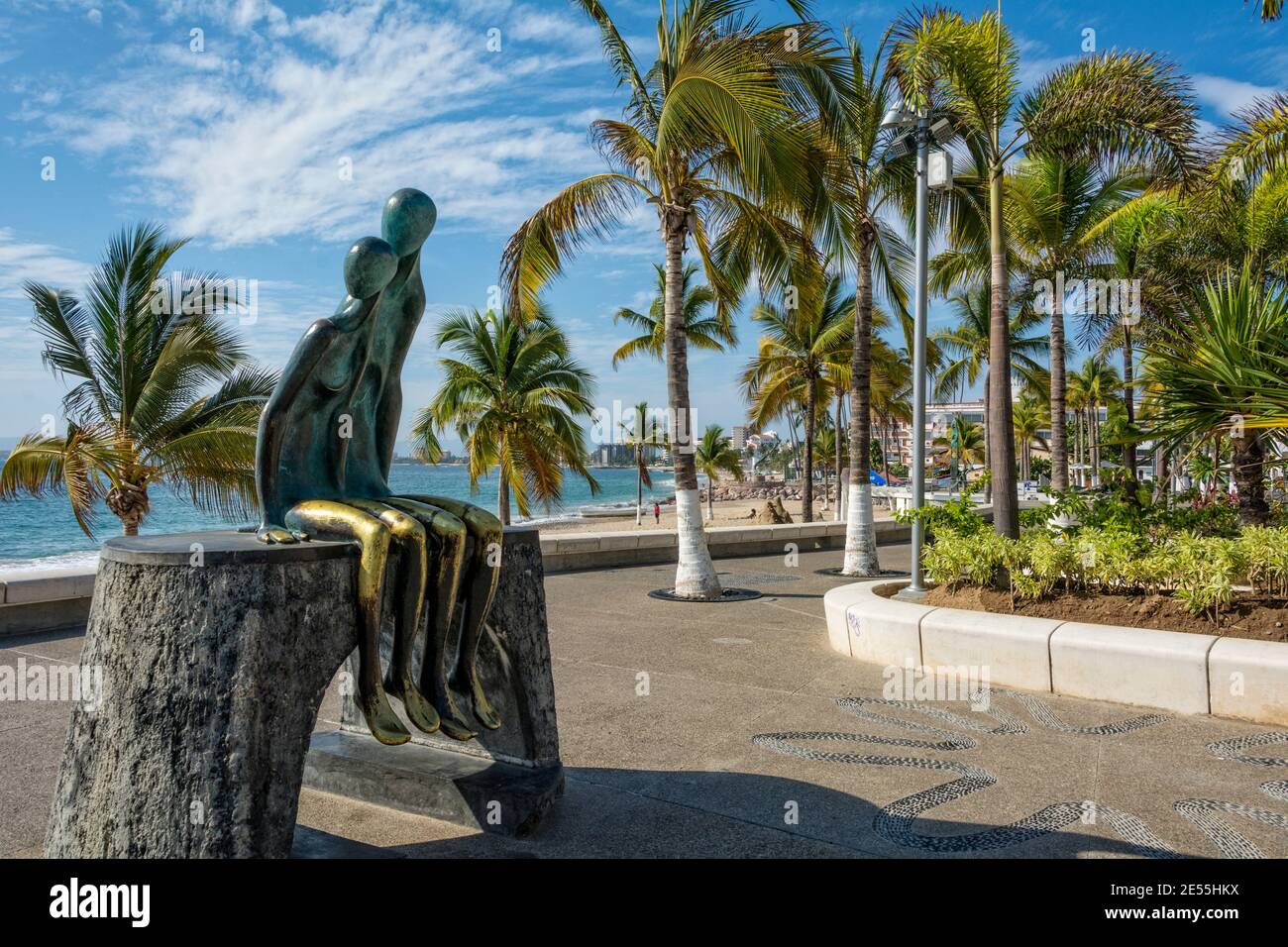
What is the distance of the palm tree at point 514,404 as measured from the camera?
66.5 feet

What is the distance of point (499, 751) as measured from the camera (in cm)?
441

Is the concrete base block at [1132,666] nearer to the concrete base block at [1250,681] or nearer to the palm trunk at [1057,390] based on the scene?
the concrete base block at [1250,681]

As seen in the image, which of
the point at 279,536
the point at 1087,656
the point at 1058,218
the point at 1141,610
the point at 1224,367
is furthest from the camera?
the point at 1058,218

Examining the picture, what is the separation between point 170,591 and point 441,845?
1.68 m

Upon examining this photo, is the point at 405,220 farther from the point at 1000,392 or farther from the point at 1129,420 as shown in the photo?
the point at 1129,420

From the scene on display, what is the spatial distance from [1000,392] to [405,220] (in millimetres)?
8840

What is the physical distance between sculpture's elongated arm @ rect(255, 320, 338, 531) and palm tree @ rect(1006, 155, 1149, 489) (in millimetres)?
14743

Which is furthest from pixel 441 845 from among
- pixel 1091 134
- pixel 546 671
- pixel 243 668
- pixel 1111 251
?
pixel 1111 251

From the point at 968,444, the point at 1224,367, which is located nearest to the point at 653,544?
the point at 1224,367

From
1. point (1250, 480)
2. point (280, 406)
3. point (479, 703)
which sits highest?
point (280, 406)

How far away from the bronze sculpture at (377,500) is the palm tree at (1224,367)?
6494 mm

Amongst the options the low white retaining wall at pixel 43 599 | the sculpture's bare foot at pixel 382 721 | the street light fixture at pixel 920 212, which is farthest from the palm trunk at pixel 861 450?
the sculpture's bare foot at pixel 382 721

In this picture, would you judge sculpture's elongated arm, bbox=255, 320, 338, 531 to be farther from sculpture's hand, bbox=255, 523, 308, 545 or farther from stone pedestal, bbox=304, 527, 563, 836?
stone pedestal, bbox=304, 527, 563, 836

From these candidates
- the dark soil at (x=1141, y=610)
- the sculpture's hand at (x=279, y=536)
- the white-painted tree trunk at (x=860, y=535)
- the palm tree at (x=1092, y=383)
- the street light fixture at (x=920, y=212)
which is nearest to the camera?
the sculpture's hand at (x=279, y=536)
